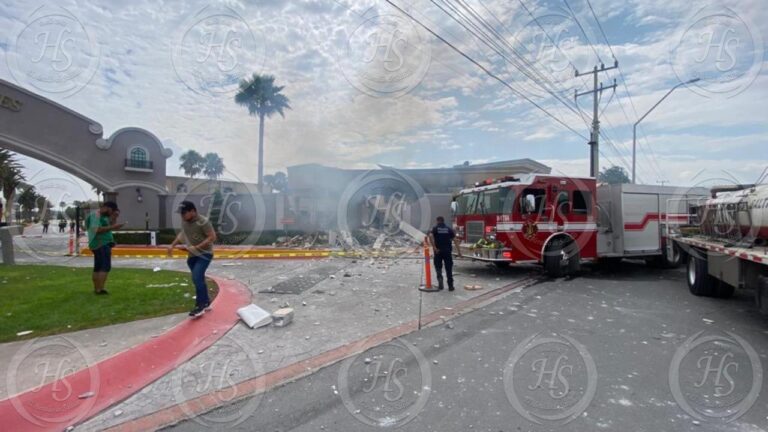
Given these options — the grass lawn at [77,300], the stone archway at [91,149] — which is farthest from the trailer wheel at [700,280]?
the stone archway at [91,149]

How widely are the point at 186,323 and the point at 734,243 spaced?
864 cm

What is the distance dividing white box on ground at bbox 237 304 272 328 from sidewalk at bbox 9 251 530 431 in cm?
10

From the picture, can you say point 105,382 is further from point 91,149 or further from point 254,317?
point 91,149

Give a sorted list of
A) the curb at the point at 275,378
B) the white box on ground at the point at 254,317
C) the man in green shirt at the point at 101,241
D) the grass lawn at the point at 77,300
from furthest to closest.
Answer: the man in green shirt at the point at 101,241, the white box on ground at the point at 254,317, the grass lawn at the point at 77,300, the curb at the point at 275,378

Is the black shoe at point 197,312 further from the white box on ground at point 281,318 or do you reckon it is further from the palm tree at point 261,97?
the palm tree at point 261,97

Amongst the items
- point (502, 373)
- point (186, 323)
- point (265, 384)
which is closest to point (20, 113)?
point (186, 323)

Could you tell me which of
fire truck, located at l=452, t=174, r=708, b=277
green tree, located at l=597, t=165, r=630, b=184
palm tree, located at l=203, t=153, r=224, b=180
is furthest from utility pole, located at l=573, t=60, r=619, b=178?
palm tree, located at l=203, t=153, r=224, b=180

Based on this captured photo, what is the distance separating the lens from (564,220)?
10047 mm

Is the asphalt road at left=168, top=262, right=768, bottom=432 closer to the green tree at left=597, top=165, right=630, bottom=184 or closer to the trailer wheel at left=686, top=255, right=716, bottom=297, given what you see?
the trailer wheel at left=686, top=255, right=716, bottom=297

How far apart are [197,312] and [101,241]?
2.50 meters

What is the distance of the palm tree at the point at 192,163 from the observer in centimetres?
6950

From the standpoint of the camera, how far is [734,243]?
6430 millimetres

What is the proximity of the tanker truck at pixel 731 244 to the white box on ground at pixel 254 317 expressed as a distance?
637 cm

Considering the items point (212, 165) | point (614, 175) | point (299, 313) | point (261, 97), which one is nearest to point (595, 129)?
point (299, 313)
